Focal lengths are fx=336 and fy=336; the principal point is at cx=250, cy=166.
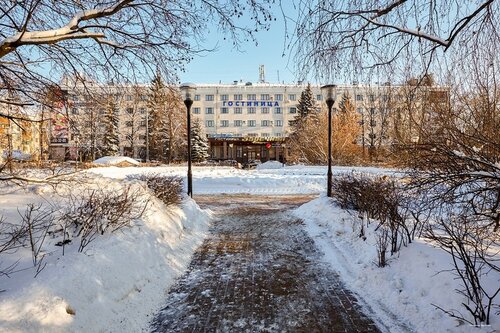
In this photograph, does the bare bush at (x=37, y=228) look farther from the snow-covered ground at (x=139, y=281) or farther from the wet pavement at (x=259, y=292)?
the wet pavement at (x=259, y=292)

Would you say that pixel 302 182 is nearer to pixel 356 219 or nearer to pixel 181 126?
pixel 356 219

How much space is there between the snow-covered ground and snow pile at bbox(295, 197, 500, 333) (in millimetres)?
11

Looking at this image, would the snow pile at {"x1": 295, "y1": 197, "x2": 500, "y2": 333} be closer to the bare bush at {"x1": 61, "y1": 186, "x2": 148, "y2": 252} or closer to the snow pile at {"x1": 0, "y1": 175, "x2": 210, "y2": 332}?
the snow pile at {"x1": 0, "y1": 175, "x2": 210, "y2": 332}

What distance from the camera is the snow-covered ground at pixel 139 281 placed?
10.7ft

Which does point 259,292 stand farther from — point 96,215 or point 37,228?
point 37,228

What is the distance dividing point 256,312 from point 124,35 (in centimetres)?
438

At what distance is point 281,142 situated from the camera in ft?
200

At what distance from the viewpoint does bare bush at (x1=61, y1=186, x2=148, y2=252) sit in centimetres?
505

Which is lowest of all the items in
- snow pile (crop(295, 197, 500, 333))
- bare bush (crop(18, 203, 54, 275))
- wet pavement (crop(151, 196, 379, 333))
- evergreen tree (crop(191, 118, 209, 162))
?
wet pavement (crop(151, 196, 379, 333))

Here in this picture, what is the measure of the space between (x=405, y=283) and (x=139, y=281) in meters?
3.60

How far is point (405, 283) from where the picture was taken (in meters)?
4.42

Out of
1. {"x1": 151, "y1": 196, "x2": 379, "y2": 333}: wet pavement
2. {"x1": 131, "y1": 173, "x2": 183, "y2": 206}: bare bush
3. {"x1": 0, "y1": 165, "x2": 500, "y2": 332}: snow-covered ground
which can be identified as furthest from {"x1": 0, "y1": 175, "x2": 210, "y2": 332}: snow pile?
{"x1": 131, "y1": 173, "x2": 183, "y2": 206}: bare bush

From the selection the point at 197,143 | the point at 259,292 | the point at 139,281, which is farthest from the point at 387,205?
the point at 197,143

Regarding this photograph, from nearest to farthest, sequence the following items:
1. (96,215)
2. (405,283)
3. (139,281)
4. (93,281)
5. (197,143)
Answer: (93,281) → (405,283) → (139,281) → (96,215) → (197,143)
